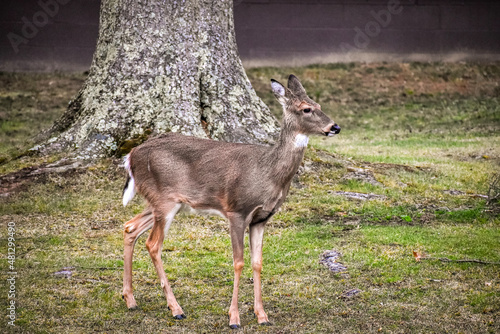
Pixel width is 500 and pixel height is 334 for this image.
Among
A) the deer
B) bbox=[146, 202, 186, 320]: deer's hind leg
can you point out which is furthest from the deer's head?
bbox=[146, 202, 186, 320]: deer's hind leg

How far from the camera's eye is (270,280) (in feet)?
21.3

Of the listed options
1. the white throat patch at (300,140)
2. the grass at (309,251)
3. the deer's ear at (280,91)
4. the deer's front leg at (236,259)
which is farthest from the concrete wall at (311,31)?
the deer's front leg at (236,259)

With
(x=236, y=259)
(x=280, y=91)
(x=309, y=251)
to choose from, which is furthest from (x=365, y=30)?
(x=236, y=259)

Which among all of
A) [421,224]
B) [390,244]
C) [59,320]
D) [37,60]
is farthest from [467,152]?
[37,60]

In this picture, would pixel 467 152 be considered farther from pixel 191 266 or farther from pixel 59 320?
pixel 59 320

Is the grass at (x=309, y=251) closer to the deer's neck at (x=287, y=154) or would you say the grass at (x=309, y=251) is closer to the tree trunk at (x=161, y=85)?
the tree trunk at (x=161, y=85)

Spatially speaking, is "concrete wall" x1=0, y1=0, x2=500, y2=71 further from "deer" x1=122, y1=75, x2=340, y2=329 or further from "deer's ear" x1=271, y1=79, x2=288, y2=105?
"deer's ear" x1=271, y1=79, x2=288, y2=105

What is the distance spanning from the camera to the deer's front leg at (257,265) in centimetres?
552

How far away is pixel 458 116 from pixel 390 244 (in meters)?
8.80

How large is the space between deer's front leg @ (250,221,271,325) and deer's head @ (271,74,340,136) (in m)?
0.80

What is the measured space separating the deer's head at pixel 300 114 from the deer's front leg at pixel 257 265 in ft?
2.62

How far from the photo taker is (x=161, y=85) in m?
9.57

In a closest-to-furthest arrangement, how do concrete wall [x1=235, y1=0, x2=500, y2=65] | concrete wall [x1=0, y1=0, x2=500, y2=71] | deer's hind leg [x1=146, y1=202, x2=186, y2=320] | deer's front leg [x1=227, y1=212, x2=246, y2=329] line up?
deer's front leg [x1=227, y1=212, x2=246, y2=329] → deer's hind leg [x1=146, y1=202, x2=186, y2=320] → concrete wall [x1=0, y1=0, x2=500, y2=71] → concrete wall [x1=235, y1=0, x2=500, y2=65]

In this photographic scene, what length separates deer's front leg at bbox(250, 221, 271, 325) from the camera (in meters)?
5.52
